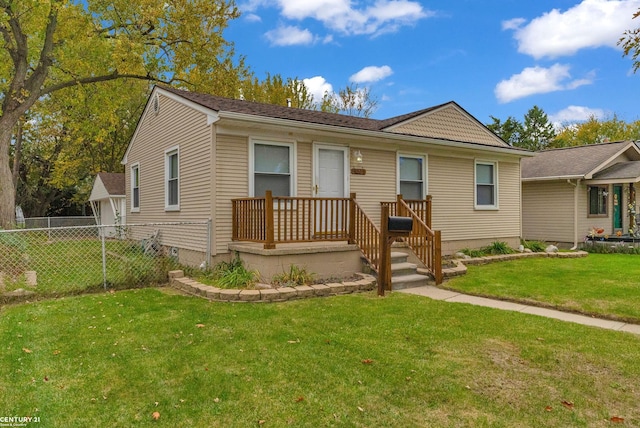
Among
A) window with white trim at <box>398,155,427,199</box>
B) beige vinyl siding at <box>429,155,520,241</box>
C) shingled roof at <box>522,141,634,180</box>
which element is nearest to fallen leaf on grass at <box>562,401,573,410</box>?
window with white trim at <box>398,155,427,199</box>

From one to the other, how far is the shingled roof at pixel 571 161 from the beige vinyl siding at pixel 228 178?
11289mm

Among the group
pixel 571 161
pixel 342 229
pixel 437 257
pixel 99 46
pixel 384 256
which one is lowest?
pixel 437 257

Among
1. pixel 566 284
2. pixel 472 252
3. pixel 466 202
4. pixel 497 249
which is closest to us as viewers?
pixel 566 284

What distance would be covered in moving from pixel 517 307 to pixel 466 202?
5492 millimetres

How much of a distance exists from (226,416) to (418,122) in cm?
911

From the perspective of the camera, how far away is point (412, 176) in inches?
392

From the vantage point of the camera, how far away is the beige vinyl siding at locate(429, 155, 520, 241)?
10.3m

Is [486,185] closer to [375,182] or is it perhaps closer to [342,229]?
[375,182]

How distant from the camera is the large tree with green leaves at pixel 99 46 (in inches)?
513

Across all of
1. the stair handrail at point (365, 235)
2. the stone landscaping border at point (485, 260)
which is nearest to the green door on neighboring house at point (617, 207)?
the stone landscaping border at point (485, 260)

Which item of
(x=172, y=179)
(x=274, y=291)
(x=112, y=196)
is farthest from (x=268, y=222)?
(x=112, y=196)

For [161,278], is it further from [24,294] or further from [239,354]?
[239,354]

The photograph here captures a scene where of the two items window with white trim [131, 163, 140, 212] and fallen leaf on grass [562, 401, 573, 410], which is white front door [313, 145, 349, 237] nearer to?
fallen leaf on grass [562, 401, 573, 410]

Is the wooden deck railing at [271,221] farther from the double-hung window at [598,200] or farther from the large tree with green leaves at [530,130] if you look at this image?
the large tree with green leaves at [530,130]
